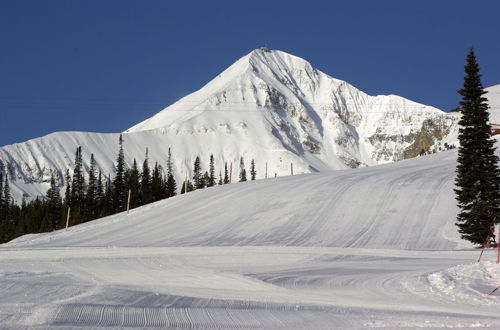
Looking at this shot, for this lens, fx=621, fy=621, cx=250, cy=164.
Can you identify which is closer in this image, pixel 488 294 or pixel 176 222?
pixel 488 294

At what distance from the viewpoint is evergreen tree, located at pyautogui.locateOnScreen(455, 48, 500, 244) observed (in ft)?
112

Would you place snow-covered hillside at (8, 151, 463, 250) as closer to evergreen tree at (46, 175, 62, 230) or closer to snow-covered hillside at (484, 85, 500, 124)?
evergreen tree at (46, 175, 62, 230)

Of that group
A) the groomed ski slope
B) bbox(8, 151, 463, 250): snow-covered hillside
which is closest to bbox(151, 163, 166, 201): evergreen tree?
bbox(8, 151, 463, 250): snow-covered hillside

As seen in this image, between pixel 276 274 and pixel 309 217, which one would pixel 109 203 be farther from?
pixel 276 274

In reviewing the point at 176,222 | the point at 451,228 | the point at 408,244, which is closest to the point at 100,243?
the point at 176,222

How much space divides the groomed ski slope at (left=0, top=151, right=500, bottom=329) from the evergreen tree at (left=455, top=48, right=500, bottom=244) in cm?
163

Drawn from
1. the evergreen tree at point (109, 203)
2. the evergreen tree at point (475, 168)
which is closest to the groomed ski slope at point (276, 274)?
the evergreen tree at point (475, 168)

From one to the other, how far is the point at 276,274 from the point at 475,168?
19998 mm

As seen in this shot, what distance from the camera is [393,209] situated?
43.8 meters

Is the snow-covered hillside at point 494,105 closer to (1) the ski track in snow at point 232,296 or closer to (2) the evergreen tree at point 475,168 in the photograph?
(2) the evergreen tree at point 475,168

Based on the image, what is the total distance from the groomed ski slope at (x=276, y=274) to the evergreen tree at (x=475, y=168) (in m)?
1.63

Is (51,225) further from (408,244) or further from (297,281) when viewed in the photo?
(297,281)

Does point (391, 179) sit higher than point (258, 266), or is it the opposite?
point (391, 179)

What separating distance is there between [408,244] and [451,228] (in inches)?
185
